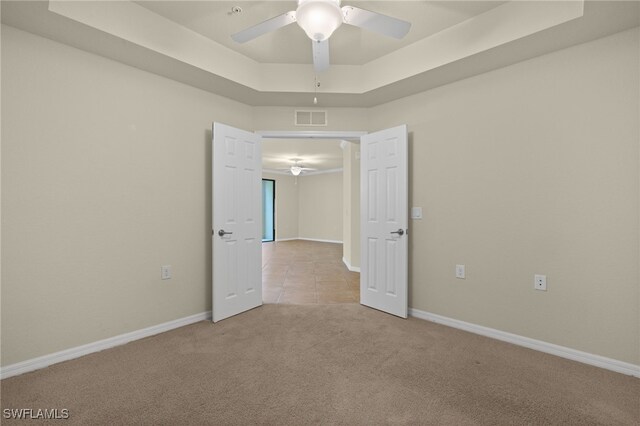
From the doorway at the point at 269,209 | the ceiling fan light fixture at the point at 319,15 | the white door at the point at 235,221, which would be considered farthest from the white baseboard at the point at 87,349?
the doorway at the point at 269,209

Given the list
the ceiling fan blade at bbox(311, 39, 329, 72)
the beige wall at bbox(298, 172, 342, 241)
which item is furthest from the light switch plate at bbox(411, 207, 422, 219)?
the beige wall at bbox(298, 172, 342, 241)

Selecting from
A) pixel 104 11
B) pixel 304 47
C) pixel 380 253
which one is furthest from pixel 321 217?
pixel 104 11

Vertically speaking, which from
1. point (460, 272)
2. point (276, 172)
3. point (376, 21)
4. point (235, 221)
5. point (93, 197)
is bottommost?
point (460, 272)

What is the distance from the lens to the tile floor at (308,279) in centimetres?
395

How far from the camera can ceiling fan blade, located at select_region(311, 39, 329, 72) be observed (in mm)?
2018

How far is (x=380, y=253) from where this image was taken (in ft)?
11.2

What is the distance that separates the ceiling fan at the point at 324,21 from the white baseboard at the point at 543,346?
8.57ft

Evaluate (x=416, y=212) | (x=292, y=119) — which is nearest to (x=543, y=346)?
(x=416, y=212)

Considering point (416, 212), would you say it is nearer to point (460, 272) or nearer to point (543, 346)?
point (460, 272)

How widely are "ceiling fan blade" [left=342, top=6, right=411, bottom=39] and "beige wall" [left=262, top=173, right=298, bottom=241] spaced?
8.51m

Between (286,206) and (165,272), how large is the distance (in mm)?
8002

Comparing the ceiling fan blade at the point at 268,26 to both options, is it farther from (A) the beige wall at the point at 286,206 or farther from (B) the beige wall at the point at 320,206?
(A) the beige wall at the point at 286,206

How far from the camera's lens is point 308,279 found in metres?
4.98

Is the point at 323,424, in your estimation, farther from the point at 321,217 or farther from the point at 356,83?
the point at 321,217
